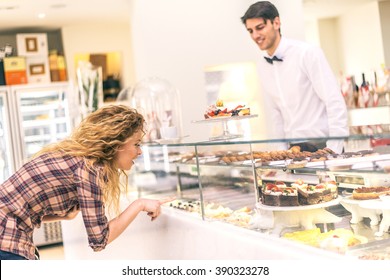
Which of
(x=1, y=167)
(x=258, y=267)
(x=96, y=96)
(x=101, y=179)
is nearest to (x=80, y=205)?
(x=101, y=179)

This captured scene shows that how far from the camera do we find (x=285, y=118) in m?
3.20

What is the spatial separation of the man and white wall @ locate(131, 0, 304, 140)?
6.53 feet

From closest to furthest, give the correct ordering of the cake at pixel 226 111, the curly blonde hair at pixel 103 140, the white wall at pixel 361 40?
the curly blonde hair at pixel 103 140, the cake at pixel 226 111, the white wall at pixel 361 40

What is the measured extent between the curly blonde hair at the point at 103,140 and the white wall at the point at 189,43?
2.90m

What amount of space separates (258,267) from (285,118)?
1.37m

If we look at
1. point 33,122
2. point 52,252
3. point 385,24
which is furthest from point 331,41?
point 52,252

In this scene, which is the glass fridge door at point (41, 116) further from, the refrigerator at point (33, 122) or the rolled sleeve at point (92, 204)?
the rolled sleeve at point (92, 204)

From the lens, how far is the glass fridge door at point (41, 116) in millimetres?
7160

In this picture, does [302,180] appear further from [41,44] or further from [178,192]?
[41,44]

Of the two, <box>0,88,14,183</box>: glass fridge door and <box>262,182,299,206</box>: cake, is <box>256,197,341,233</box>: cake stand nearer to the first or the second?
<box>262,182,299,206</box>: cake

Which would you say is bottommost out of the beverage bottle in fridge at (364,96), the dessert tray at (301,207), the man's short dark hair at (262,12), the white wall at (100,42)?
the dessert tray at (301,207)

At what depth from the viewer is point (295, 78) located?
3.04 m

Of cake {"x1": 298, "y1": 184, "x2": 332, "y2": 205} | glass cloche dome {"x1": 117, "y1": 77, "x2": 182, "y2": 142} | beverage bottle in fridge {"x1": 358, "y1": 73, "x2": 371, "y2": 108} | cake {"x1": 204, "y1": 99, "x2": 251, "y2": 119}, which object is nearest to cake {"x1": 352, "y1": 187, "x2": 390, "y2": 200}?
cake {"x1": 298, "y1": 184, "x2": 332, "y2": 205}

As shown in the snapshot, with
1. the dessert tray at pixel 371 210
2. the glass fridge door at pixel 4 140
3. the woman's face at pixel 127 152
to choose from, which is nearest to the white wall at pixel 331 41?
the glass fridge door at pixel 4 140
